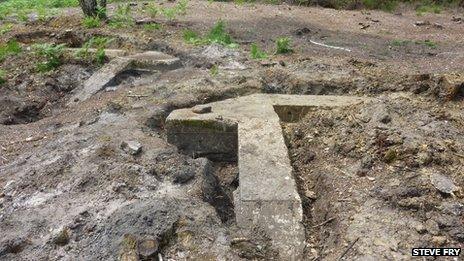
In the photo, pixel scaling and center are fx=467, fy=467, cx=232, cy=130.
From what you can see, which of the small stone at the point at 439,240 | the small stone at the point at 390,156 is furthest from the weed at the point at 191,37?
the small stone at the point at 439,240

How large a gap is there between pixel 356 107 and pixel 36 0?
13247 mm

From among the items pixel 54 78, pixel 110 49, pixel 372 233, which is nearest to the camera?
pixel 372 233

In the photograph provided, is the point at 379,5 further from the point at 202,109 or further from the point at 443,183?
the point at 443,183

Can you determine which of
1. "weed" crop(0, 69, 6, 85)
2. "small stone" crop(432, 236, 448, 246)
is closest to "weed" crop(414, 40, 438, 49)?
"small stone" crop(432, 236, 448, 246)

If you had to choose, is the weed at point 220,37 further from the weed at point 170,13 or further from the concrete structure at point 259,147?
the concrete structure at point 259,147

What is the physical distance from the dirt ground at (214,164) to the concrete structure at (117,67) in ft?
0.43

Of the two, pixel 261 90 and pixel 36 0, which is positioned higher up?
pixel 261 90

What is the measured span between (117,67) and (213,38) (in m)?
1.95

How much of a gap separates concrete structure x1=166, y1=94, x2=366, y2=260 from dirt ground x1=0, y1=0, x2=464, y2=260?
124 mm

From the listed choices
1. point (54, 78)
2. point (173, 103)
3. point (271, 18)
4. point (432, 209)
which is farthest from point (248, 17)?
point (432, 209)

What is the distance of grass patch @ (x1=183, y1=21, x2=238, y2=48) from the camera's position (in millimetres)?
7320

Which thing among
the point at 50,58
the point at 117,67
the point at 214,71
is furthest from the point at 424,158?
the point at 50,58

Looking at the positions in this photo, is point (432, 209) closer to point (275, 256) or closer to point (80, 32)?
point (275, 256)

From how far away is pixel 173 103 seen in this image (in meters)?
4.99
